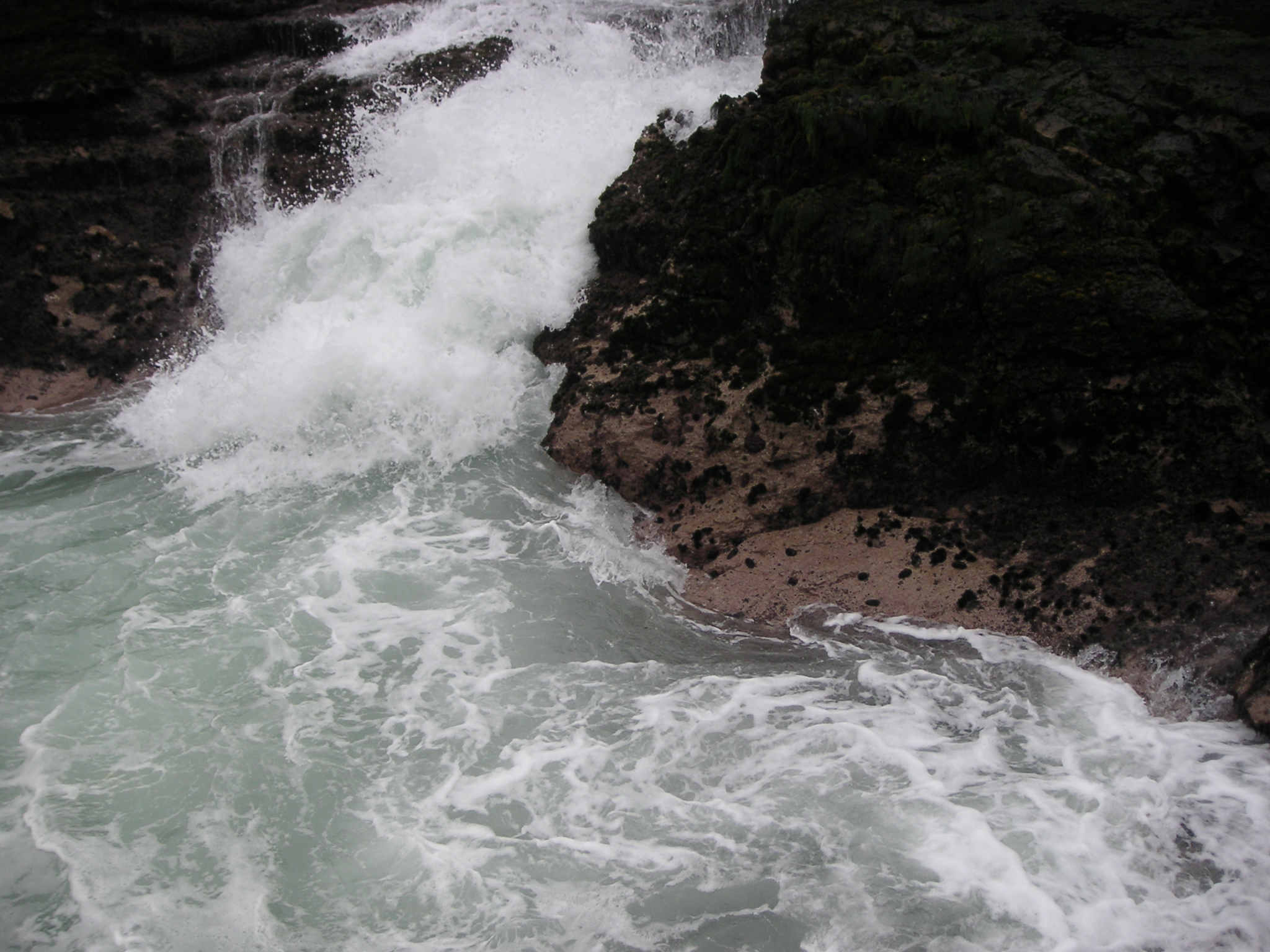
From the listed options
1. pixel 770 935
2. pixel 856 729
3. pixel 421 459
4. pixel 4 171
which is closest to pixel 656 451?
pixel 421 459

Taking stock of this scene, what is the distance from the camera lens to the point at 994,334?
6961 millimetres

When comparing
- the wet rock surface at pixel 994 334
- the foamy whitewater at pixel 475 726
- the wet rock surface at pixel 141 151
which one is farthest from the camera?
the wet rock surface at pixel 141 151

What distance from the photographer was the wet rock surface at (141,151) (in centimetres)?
1051

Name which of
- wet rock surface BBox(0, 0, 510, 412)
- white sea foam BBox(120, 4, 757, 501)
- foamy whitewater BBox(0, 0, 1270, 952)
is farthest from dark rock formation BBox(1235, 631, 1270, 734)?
wet rock surface BBox(0, 0, 510, 412)

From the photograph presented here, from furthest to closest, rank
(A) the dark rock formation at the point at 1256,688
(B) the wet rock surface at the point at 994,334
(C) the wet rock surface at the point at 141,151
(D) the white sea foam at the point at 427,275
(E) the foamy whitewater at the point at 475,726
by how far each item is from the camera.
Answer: (C) the wet rock surface at the point at 141,151
(D) the white sea foam at the point at 427,275
(B) the wet rock surface at the point at 994,334
(A) the dark rock formation at the point at 1256,688
(E) the foamy whitewater at the point at 475,726

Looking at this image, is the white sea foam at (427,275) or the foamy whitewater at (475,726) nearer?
the foamy whitewater at (475,726)

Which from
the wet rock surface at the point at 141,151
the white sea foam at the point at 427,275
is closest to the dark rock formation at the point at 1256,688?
the white sea foam at the point at 427,275

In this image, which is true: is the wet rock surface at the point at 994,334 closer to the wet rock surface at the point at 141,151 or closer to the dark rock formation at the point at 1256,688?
the dark rock formation at the point at 1256,688

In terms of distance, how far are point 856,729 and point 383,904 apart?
2.88 metres

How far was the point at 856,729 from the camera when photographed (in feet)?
18.2

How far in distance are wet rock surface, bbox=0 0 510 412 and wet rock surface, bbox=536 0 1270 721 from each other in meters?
5.39

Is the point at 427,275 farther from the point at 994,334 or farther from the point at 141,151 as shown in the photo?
the point at 994,334

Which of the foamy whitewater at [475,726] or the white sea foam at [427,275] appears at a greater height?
the white sea foam at [427,275]

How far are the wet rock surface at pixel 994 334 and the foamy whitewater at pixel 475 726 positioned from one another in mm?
652
